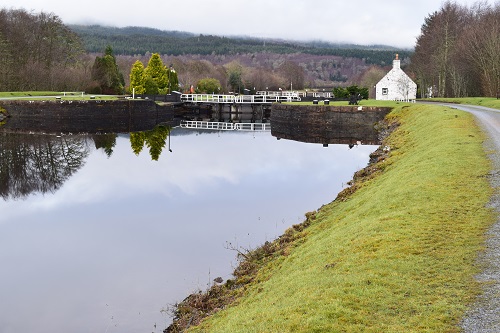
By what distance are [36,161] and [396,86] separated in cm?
4762

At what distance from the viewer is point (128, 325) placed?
11789mm

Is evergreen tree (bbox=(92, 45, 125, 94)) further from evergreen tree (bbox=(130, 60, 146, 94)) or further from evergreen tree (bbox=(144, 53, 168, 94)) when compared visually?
evergreen tree (bbox=(130, 60, 146, 94))

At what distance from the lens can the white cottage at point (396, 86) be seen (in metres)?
68.3

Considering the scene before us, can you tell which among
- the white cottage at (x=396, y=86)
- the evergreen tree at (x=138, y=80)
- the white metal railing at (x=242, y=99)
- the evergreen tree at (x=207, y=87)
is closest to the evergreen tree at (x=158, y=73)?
the evergreen tree at (x=138, y=80)

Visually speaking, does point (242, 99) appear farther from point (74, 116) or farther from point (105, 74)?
point (74, 116)

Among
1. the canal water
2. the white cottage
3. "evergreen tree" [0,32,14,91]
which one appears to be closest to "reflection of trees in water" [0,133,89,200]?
the canal water

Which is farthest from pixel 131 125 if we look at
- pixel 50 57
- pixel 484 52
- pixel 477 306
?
pixel 477 306

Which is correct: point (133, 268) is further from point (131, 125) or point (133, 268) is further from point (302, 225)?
point (131, 125)

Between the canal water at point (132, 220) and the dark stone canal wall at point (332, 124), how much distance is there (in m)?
6.60

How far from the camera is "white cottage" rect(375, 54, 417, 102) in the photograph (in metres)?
68.3

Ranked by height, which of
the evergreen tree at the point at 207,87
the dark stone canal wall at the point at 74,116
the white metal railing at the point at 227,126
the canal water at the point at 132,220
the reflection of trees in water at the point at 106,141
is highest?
the evergreen tree at the point at 207,87

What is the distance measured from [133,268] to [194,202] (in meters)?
7.75

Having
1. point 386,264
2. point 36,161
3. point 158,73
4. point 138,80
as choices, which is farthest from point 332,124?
point 386,264

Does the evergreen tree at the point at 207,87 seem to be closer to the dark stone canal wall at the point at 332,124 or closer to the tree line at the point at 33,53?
the tree line at the point at 33,53
